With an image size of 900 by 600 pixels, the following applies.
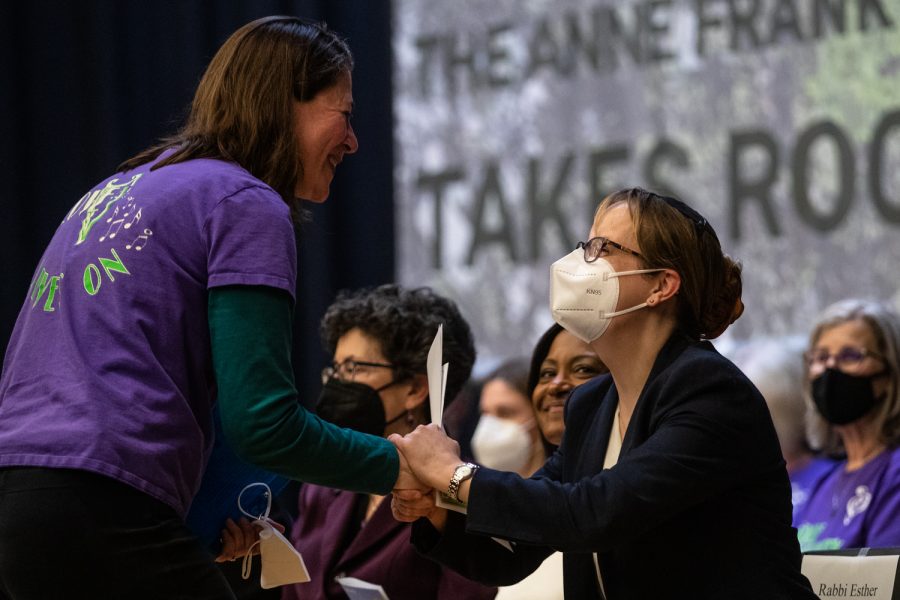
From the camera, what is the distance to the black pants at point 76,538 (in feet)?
A: 6.00

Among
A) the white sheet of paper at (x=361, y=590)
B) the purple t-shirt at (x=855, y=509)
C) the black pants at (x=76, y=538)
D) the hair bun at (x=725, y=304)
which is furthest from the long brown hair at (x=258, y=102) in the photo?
the purple t-shirt at (x=855, y=509)

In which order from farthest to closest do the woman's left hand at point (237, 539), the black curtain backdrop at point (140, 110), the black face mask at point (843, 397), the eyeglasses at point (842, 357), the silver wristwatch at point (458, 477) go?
the black curtain backdrop at point (140, 110) → the eyeglasses at point (842, 357) → the black face mask at point (843, 397) → the woman's left hand at point (237, 539) → the silver wristwatch at point (458, 477)

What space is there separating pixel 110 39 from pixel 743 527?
4.54 meters

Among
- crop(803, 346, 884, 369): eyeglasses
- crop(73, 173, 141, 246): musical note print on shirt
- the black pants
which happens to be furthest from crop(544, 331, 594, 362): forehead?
the black pants

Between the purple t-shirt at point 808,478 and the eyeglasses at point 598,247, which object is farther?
the purple t-shirt at point 808,478

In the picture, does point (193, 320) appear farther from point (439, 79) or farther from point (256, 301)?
point (439, 79)

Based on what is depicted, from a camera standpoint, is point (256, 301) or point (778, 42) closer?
point (256, 301)

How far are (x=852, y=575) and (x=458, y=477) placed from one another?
33.8 inches

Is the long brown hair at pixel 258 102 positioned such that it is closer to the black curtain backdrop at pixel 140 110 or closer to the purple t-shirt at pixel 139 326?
the purple t-shirt at pixel 139 326

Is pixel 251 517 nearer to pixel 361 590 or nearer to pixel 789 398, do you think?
pixel 361 590

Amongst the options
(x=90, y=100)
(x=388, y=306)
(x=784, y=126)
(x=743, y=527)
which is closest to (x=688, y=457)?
(x=743, y=527)

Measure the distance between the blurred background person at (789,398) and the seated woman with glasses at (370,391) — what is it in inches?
54.7

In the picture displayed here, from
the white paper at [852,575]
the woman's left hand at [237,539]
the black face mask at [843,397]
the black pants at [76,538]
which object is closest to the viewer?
the black pants at [76,538]

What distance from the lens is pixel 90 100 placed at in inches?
230
